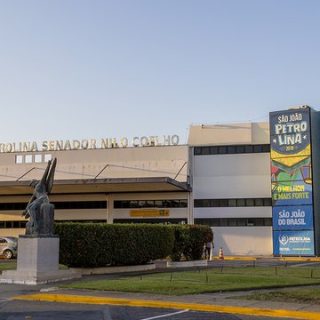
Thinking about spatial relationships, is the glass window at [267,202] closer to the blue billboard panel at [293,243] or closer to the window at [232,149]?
the blue billboard panel at [293,243]

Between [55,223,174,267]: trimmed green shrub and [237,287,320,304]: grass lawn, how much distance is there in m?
10.3

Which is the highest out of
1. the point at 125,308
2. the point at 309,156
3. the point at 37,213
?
the point at 309,156

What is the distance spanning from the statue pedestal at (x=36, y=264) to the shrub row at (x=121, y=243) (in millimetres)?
2189

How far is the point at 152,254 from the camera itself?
2700 centimetres

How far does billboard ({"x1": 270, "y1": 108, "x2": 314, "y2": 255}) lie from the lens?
42.2 m

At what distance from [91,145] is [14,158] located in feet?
24.0

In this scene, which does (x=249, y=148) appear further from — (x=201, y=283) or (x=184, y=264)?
(x=201, y=283)

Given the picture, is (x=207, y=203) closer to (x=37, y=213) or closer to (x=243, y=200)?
(x=243, y=200)

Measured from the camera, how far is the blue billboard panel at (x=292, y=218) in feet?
138

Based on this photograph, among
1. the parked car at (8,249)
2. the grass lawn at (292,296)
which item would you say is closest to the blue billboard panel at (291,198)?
the parked car at (8,249)

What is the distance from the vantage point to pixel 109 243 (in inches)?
966

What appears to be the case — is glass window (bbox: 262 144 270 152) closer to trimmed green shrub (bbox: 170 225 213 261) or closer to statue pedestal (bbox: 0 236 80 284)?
trimmed green shrub (bbox: 170 225 213 261)


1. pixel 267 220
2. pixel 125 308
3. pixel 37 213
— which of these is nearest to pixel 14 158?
pixel 267 220

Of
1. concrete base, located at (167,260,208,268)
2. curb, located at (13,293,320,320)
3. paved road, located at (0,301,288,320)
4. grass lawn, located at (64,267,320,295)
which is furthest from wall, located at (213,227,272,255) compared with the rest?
paved road, located at (0,301,288,320)
